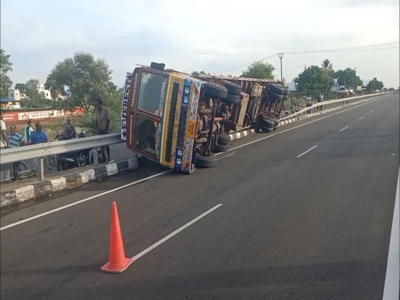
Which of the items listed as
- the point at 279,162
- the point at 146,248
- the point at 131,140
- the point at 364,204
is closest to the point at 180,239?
the point at 146,248

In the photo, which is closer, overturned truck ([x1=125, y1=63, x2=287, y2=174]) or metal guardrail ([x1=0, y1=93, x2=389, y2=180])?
metal guardrail ([x1=0, y1=93, x2=389, y2=180])

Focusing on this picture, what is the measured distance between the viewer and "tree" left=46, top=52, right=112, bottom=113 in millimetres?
41719

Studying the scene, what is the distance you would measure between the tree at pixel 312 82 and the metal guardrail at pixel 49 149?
1746 inches

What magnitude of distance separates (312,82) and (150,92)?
4516 cm

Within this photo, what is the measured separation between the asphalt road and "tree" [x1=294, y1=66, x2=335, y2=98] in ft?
142

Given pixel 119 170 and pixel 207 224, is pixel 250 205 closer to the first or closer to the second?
pixel 207 224

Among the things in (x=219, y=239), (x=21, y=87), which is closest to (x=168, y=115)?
(x=219, y=239)

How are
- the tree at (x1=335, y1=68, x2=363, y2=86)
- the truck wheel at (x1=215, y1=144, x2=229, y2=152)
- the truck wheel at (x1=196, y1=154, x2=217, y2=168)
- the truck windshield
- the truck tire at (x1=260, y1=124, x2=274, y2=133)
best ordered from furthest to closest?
the tree at (x1=335, y1=68, x2=363, y2=86) < the truck tire at (x1=260, y1=124, x2=274, y2=133) < the truck wheel at (x1=215, y1=144, x2=229, y2=152) < the truck wheel at (x1=196, y1=154, x2=217, y2=168) < the truck windshield

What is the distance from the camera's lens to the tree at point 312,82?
52.1 m

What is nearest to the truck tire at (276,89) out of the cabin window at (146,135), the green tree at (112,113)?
the green tree at (112,113)

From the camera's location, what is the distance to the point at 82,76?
43.0 metres

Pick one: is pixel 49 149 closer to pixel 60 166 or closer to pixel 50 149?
pixel 50 149

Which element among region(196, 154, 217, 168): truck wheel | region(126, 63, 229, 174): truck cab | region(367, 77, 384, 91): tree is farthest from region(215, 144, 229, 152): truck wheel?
region(367, 77, 384, 91): tree

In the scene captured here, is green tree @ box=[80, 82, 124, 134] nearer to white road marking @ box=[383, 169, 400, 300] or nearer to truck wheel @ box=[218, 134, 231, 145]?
truck wheel @ box=[218, 134, 231, 145]
